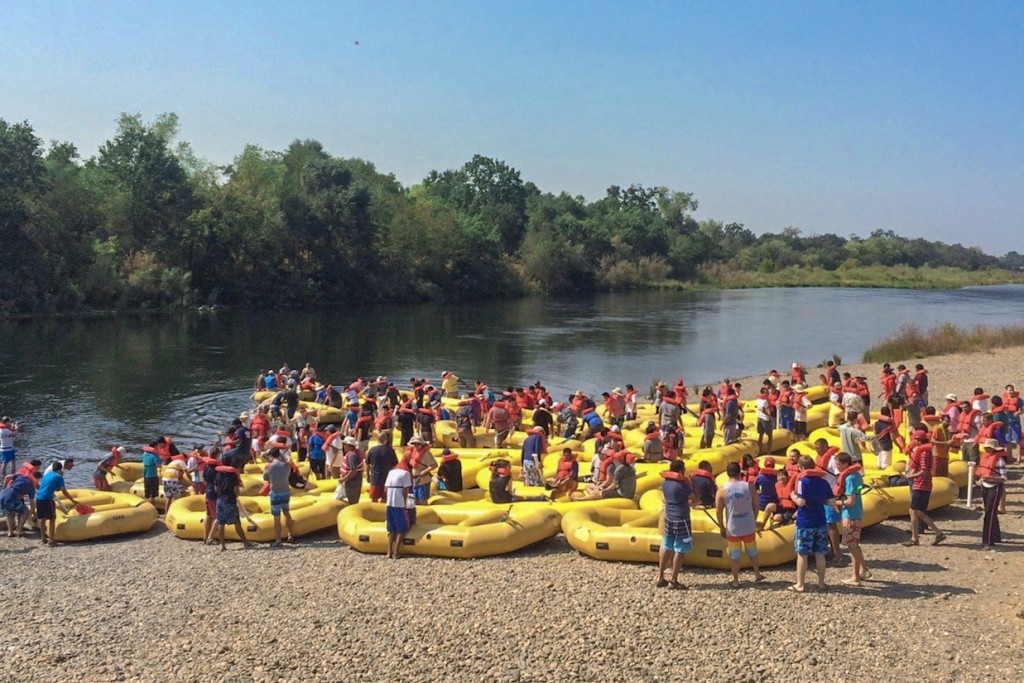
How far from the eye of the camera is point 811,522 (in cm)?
921

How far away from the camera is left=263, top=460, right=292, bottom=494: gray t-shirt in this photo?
11.8m

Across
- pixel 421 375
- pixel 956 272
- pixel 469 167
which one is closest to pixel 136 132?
pixel 421 375

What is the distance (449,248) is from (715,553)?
72.5 metres

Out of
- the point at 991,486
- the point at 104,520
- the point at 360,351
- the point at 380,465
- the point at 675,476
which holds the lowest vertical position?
the point at 360,351

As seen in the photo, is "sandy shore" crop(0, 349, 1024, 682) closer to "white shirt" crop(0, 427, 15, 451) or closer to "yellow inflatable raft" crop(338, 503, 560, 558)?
"yellow inflatable raft" crop(338, 503, 560, 558)

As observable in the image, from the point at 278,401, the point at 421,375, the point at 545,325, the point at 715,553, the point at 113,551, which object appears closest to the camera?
the point at 715,553

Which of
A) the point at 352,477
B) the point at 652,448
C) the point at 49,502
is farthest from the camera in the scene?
the point at 652,448

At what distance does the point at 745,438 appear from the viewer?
57.3 feet

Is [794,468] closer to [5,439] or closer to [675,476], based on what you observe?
[675,476]

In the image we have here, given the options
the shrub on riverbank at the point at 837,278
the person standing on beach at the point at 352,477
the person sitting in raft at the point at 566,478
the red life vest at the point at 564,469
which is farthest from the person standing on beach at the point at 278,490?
the shrub on riverbank at the point at 837,278

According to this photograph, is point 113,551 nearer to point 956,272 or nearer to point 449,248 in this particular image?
point 449,248

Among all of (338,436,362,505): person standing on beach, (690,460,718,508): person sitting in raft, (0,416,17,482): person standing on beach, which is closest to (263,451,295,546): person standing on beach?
(338,436,362,505): person standing on beach

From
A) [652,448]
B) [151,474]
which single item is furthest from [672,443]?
[151,474]

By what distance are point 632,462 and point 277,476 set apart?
193 inches
